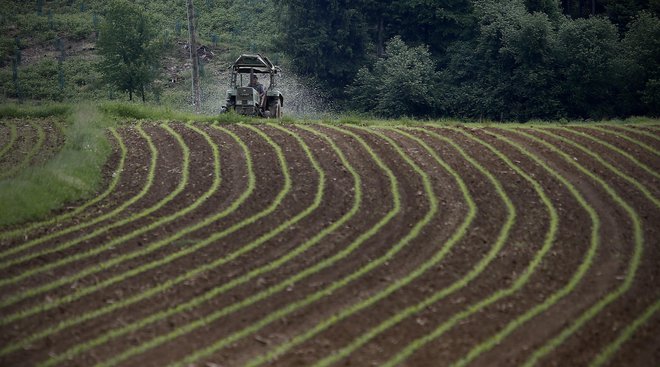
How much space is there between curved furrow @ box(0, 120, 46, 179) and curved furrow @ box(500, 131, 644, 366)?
46.9ft

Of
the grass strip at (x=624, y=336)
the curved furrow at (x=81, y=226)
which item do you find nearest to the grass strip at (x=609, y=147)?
the grass strip at (x=624, y=336)

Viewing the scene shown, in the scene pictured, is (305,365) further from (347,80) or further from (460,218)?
(347,80)

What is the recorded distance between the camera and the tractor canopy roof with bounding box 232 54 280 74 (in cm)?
3294

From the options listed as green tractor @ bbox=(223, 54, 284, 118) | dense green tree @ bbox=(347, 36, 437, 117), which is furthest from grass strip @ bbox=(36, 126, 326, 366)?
dense green tree @ bbox=(347, 36, 437, 117)

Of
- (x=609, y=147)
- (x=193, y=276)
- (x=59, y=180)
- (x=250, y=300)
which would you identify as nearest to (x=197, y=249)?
(x=193, y=276)

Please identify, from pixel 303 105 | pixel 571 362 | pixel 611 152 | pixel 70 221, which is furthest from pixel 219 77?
pixel 571 362

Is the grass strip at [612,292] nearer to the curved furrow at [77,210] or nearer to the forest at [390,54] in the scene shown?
the curved furrow at [77,210]

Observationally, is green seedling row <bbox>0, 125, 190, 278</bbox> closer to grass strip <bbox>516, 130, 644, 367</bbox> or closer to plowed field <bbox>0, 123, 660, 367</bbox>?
plowed field <bbox>0, 123, 660, 367</bbox>

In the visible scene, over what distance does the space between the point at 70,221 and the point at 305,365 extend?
27.1 ft

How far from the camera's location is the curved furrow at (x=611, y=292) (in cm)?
1216

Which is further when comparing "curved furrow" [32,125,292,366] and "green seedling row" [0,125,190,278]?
"green seedling row" [0,125,190,278]

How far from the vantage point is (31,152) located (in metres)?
24.5

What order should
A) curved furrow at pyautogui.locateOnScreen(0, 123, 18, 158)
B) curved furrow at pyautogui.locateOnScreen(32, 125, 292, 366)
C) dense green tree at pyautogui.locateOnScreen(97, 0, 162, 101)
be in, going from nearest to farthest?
curved furrow at pyautogui.locateOnScreen(32, 125, 292, 366) → curved furrow at pyautogui.locateOnScreen(0, 123, 18, 158) → dense green tree at pyautogui.locateOnScreen(97, 0, 162, 101)

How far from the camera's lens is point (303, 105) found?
51.2 metres
